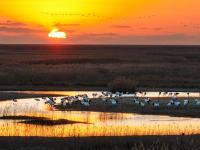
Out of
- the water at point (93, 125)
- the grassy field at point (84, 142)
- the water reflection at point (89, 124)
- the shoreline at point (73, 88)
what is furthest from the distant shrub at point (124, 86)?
the grassy field at point (84, 142)

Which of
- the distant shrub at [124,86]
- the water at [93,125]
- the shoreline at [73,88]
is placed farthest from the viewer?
the shoreline at [73,88]

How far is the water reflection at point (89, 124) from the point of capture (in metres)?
24.0

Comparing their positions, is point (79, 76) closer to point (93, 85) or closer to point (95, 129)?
point (93, 85)

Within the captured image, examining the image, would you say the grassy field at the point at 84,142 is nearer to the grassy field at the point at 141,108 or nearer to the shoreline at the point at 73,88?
the grassy field at the point at 141,108

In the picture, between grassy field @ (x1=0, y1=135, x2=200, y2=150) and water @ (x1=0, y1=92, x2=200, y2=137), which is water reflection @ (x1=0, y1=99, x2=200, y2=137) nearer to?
water @ (x1=0, y1=92, x2=200, y2=137)

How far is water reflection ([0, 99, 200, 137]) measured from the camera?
24.0 meters

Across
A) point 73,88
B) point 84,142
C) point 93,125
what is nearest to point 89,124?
point 93,125

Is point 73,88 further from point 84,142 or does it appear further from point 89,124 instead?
point 84,142

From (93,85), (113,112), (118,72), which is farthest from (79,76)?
(113,112)

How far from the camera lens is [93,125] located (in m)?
26.4

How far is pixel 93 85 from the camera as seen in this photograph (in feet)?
178

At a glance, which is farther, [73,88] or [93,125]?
[73,88]

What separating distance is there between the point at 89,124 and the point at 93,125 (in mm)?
551

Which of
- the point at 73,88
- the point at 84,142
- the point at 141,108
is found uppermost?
the point at 73,88
